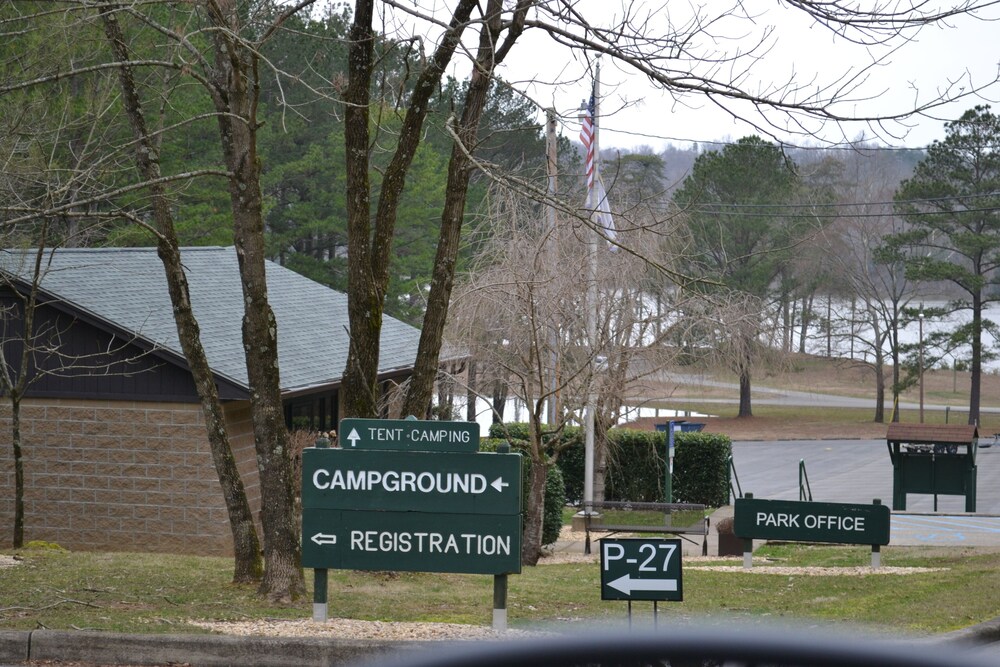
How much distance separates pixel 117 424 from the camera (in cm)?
1675

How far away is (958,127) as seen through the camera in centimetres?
4669

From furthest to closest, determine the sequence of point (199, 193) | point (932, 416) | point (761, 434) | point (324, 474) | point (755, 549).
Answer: point (932, 416)
point (761, 434)
point (199, 193)
point (755, 549)
point (324, 474)

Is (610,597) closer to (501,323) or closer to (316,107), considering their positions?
(501,323)

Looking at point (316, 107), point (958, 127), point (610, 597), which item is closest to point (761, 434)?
point (958, 127)

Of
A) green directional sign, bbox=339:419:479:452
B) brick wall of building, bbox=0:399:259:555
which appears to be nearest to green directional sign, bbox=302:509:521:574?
green directional sign, bbox=339:419:479:452

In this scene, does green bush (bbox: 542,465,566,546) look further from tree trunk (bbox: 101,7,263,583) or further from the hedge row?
tree trunk (bbox: 101,7,263,583)

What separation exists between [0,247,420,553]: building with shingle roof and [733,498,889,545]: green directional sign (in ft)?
21.3

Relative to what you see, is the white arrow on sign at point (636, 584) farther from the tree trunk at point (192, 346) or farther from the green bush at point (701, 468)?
the green bush at point (701, 468)

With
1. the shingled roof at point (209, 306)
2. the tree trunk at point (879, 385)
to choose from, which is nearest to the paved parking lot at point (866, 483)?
the tree trunk at point (879, 385)

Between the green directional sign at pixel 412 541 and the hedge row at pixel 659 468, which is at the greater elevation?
the green directional sign at pixel 412 541

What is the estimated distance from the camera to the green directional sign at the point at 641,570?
25.3 ft

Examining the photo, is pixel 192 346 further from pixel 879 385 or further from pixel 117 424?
pixel 879 385

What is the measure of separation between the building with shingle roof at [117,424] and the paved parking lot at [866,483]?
36.2 ft

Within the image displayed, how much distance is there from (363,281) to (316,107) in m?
25.5
